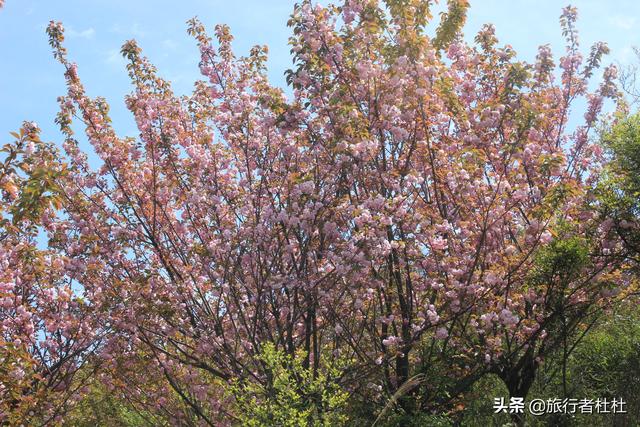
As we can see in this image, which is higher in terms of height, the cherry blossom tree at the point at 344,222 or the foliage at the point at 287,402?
the cherry blossom tree at the point at 344,222

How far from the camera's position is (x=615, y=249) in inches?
360

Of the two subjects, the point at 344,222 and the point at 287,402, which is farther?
the point at 344,222

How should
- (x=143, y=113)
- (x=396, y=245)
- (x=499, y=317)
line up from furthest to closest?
(x=143, y=113)
(x=499, y=317)
(x=396, y=245)

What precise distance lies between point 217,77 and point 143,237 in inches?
104

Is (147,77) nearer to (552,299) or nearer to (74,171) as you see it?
(74,171)

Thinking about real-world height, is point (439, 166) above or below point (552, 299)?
above

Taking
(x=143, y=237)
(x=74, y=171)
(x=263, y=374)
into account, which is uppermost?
(x=74, y=171)

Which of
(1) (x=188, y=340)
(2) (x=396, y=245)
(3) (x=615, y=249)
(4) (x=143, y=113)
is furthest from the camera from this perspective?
(1) (x=188, y=340)

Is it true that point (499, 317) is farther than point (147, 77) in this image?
No

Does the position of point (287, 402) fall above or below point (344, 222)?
below

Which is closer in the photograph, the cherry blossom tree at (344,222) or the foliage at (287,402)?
the foliage at (287,402)

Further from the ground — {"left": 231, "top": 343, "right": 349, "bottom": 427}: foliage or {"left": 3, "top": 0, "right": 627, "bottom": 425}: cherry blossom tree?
{"left": 3, "top": 0, "right": 627, "bottom": 425}: cherry blossom tree

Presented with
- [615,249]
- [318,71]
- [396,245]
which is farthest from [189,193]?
[615,249]

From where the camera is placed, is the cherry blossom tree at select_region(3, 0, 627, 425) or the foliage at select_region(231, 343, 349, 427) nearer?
the foliage at select_region(231, 343, 349, 427)
